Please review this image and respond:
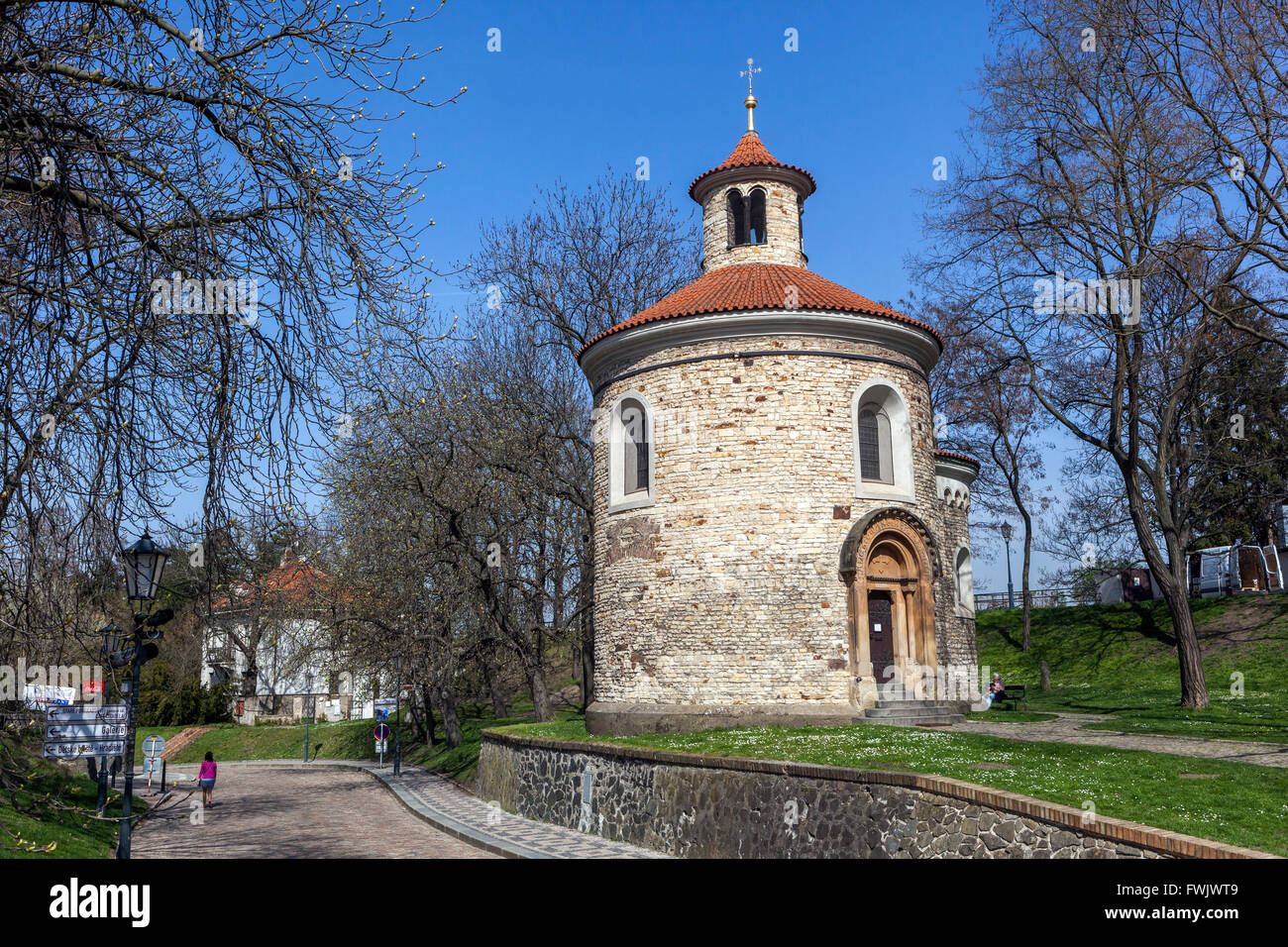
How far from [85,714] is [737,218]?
17642mm

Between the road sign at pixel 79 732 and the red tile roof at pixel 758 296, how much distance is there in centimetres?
1239

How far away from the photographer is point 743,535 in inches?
718

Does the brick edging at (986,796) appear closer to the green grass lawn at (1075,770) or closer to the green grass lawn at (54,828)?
the green grass lawn at (1075,770)

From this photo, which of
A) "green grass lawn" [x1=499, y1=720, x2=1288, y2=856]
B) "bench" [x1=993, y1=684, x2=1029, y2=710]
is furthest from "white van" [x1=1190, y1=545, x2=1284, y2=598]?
"green grass lawn" [x1=499, y1=720, x2=1288, y2=856]

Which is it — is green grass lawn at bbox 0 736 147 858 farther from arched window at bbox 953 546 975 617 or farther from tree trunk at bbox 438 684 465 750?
arched window at bbox 953 546 975 617

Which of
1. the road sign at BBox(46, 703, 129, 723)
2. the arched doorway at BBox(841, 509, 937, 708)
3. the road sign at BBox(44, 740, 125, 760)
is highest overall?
the arched doorway at BBox(841, 509, 937, 708)

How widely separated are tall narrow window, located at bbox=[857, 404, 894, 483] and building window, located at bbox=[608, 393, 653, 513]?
14.6ft

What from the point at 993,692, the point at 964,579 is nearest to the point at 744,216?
the point at 964,579

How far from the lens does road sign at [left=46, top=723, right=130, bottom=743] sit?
985 cm

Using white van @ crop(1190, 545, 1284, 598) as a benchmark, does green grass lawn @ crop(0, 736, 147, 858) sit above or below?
below

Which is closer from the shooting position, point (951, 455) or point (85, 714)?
point (85, 714)
